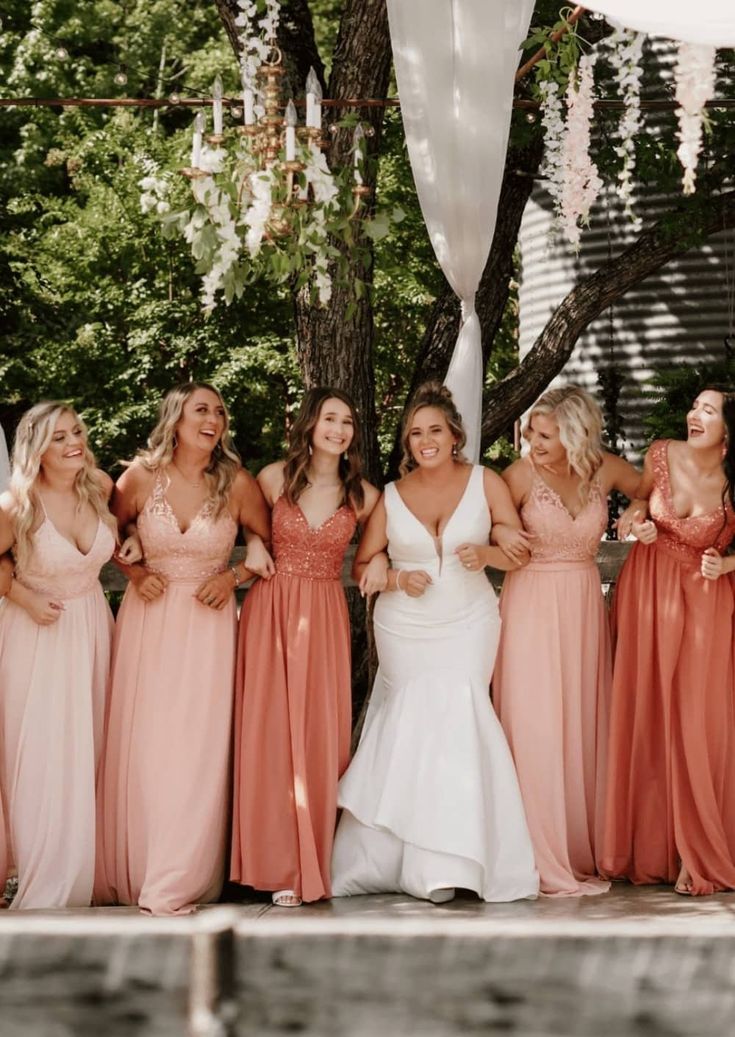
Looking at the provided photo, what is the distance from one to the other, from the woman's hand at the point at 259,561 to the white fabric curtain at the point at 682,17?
2310mm

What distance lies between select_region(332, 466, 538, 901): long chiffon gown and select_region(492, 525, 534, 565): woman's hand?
7cm

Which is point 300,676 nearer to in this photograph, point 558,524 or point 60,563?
point 60,563

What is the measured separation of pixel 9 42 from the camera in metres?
12.9

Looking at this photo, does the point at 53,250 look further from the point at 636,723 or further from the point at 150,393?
the point at 636,723

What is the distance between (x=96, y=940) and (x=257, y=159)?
3.99m

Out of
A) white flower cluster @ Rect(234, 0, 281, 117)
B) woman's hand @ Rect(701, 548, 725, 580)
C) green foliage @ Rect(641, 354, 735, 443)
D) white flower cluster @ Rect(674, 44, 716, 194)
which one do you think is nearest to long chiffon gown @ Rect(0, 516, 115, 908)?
white flower cluster @ Rect(234, 0, 281, 117)

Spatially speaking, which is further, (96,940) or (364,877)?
(364,877)

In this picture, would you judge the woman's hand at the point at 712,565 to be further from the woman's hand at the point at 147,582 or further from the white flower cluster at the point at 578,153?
the woman's hand at the point at 147,582

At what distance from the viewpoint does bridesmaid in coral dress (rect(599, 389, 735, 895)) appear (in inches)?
213

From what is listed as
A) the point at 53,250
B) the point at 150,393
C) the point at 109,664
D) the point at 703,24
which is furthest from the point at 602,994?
the point at 53,250

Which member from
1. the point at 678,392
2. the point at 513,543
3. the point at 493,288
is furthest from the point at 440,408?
the point at 678,392

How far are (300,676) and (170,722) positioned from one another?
499 mm

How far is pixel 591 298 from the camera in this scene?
8.12 m

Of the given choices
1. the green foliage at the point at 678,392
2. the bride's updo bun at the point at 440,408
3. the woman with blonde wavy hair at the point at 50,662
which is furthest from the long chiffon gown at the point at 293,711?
the green foliage at the point at 678,392
